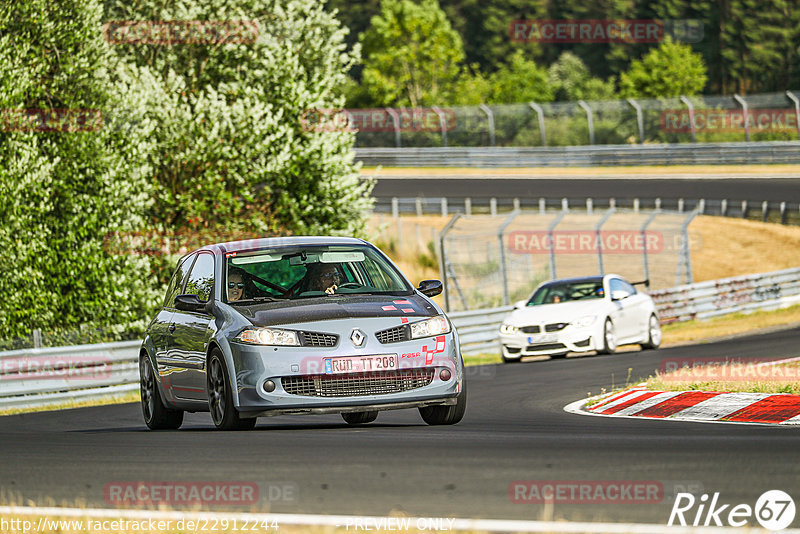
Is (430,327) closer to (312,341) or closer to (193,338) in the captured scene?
(312,341)

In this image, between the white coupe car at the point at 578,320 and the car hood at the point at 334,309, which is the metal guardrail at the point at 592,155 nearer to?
the white coupe car at the point at 578,320

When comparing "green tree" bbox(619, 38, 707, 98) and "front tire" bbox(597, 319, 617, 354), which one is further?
"green tree" bbox(619, 38, 707, 98)

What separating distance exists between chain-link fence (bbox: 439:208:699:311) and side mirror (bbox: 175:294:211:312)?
14.5 m

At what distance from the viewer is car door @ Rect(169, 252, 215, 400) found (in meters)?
10.2

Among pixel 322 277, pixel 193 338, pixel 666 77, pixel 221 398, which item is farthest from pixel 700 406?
pixel 666 77

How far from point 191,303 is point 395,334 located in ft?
6.14

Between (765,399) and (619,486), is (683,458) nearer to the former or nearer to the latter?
(619,486)

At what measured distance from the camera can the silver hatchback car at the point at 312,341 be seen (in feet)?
30.5

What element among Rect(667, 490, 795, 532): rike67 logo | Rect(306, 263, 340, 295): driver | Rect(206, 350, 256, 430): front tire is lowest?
Rect(206, 350, 256, 430): front tire

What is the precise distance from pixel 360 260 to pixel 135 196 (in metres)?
14.9

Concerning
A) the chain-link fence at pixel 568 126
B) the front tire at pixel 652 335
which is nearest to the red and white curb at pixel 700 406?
the front tire at pixel 652 335

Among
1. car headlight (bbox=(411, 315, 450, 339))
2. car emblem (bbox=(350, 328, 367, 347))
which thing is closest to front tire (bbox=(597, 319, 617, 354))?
car headlight (bbox=(411, 315, 450, 339))

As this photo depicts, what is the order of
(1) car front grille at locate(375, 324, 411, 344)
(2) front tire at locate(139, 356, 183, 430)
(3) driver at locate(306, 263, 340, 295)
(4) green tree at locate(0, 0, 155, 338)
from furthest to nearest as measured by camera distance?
(4) green tree at locate(0, 0, 155, 338), (2) front tire at locate(139, 356, 183, 430), (3) driver at locate(306, 263, 340, 295), (1) car front grille at locate(375, 324, 411, 344)

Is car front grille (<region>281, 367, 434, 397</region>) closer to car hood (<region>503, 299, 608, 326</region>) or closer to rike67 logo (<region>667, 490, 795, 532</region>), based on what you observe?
rike67 logo (<region>667, 490, 795, 532</region>)
